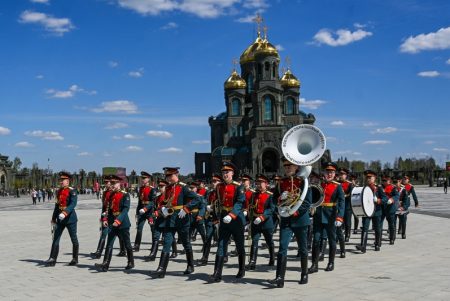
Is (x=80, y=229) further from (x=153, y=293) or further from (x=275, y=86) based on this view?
(x=275, y=86)

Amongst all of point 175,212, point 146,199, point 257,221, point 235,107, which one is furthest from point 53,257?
point 235,107

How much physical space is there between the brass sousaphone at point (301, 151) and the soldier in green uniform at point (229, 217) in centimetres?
87

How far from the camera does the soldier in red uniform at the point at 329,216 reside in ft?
33.8

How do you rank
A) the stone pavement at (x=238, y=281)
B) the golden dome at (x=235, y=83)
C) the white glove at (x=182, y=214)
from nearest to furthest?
the stone pavement at (x=238, y=281), the white glove at (x=182, y=214), the golden dome at (x=235, y=83)

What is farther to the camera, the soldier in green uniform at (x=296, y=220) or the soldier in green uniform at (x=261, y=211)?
the soldier in green uniform at (x=261, y=211)

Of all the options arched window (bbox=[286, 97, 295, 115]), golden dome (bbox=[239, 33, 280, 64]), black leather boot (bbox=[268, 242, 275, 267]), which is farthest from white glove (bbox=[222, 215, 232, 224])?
arched window (bbox=[286, 97, 295, 115])

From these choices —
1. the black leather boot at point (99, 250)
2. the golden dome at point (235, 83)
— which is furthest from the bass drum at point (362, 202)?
the golden dome at point (235, 83)

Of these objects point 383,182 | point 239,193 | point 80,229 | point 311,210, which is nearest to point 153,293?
point 239,193

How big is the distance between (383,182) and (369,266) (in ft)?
16.4

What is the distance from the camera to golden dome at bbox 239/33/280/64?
80.1 m

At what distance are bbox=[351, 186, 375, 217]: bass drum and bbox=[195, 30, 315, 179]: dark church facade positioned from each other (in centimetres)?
5958

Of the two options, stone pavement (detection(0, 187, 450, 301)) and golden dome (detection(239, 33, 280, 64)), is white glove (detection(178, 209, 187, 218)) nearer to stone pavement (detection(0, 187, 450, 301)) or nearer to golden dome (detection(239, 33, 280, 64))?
stone pavement (detection(0, 187, 450, 301))

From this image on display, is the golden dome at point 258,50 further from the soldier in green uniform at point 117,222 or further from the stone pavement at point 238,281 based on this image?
the soldier in green uniform at point 117,222

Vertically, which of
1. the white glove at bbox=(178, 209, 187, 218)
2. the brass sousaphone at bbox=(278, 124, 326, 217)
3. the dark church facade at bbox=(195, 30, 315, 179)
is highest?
the dark church facade at bbox=(195, 30, 315, 179)
